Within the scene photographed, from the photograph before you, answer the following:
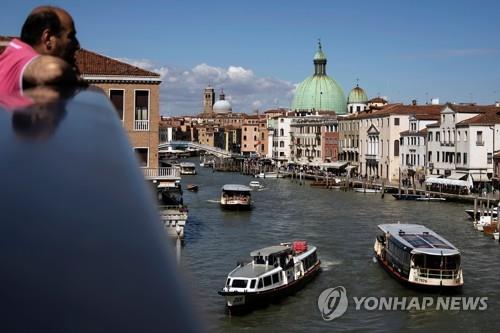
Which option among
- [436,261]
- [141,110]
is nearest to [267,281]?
→ [436,261]

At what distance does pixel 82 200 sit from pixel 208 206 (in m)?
25.2

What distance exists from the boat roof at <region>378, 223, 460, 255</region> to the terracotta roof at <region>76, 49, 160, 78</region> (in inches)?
237

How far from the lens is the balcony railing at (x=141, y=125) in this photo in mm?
14969

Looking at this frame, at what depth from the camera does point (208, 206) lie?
25.6 meters

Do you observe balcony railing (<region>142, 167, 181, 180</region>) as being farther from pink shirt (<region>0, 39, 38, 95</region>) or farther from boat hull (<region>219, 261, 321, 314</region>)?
pink shirt (<region>0, 39, 38, 95</region>)

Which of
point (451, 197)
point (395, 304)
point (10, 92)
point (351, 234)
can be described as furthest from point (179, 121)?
point (10, 92)

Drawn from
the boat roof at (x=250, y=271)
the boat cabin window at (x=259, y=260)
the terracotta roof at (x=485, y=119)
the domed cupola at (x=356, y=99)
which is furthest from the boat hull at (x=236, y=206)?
the domed cupola at (x=356, y=99)

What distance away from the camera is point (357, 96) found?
201 ft

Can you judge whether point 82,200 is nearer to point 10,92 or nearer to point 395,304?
point 10,92

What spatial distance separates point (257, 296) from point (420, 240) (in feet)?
13.2

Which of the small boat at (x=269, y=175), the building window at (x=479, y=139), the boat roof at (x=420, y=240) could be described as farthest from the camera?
the small boat at (x=269, y=175)

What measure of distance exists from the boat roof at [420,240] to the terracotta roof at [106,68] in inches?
237

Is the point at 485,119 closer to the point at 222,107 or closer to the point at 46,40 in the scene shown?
the point at 46,40

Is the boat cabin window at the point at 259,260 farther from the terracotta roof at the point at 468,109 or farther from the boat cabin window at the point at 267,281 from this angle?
the terracotta roof at the point at 468,109
